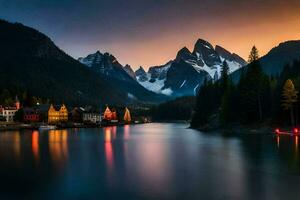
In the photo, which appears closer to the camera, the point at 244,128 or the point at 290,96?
Result: the point at 290,96

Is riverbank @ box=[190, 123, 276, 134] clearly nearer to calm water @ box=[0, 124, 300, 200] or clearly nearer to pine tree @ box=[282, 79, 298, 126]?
pine tree @ box=[282, 79, 298, 126]

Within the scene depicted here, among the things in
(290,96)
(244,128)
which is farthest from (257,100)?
(290,96)

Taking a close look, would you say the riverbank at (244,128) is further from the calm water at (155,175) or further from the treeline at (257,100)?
the calm water at (155,175)

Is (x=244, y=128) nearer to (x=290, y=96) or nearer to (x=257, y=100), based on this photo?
(x=257, y=100)

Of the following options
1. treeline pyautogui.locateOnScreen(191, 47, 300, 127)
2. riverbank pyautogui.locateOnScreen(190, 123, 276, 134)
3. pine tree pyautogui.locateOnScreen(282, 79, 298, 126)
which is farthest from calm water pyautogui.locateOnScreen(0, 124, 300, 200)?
treeline pyautogui.locateOnScreen(191, 47, 300, 127)

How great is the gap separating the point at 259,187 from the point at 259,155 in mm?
27056

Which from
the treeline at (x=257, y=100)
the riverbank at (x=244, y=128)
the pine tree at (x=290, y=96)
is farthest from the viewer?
the riverbank at (x=244, y=128)

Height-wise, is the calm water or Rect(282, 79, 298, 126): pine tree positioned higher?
Rect(282, 79, 298, 126): pine tree

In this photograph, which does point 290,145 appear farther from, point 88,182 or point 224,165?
point 88,182

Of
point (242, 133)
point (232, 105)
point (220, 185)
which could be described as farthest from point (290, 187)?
point (232, 105)

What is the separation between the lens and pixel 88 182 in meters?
Answer: 43.9

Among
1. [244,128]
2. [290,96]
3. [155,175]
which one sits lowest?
[155,175]

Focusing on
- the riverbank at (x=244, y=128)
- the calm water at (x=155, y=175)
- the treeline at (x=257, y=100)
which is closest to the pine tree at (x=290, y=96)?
the treeline at (x=257, y=100)

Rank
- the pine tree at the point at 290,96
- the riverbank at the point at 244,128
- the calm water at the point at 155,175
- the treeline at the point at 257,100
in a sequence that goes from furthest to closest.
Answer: the riverbank at the point at 244,128 → the treeline at the point at 257,100 → the pine tree at the point at 290,96 → the calm water at the point at 155,175
